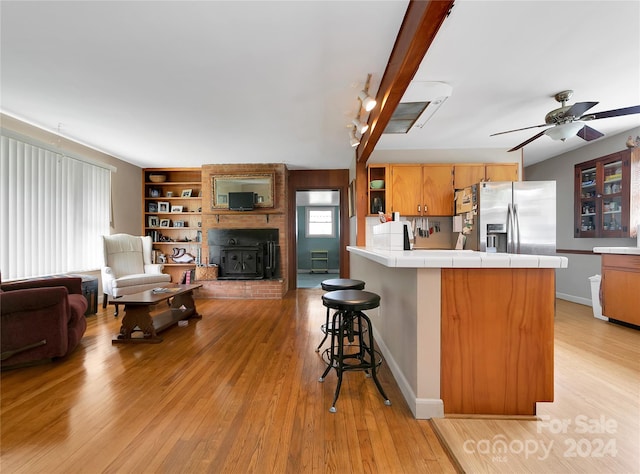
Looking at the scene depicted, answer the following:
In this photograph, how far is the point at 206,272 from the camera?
5098 millimetres

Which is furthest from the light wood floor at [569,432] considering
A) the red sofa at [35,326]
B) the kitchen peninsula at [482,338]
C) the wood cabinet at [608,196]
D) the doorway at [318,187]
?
the doorway at [318,187]

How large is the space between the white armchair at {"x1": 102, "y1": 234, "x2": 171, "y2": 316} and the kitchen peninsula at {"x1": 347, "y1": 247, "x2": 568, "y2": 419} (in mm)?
3862

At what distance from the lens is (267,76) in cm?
238

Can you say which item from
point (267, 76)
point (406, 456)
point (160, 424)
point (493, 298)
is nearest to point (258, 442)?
point (160, 424)

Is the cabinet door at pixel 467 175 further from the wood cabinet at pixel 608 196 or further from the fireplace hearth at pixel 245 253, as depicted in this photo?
the fireplace hearth at pixel 245 253

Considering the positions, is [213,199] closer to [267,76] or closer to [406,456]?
[267,76]

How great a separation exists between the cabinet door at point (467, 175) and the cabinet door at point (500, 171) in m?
0.08

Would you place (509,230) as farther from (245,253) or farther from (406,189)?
(245,253)

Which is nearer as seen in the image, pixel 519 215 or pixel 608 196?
pixel 519 215

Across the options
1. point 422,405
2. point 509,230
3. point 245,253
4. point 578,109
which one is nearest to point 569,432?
point 422,405

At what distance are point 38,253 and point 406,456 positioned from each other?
15.1ft

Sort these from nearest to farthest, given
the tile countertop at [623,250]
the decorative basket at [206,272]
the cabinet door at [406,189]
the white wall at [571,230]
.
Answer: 1. the tile countertop at [623,250]
2. the white wall at [571,230]
3. the cabinet door at [406,189]
4. the decorative basket at [206,272]

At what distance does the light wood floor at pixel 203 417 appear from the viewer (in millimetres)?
1336

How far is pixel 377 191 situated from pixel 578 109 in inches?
94.8
